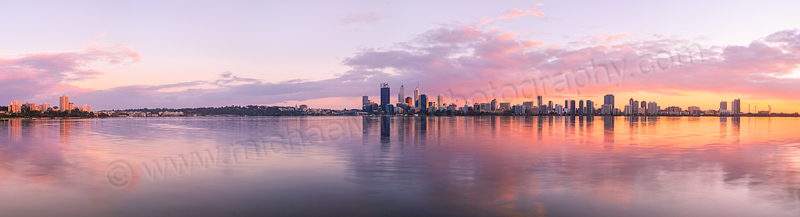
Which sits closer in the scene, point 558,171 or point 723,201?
point 723,201

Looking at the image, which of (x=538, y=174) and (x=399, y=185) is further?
(x=538, y=174)

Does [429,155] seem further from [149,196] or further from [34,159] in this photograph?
[34,159]

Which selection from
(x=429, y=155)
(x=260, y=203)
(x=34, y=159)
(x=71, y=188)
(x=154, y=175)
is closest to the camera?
(x=260, y=203)

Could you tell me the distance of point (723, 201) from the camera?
506 inches

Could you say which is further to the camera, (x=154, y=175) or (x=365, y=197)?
(x=154, y=175)

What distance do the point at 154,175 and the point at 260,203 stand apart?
26.3 feet

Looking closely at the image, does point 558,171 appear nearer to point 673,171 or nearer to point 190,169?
point 673,171

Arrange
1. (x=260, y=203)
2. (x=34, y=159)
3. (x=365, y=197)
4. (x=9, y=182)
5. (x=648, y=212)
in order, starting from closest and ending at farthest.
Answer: (x=648, y=212) → (x=260, y=203) → (x=365, y=197) → (x=9, y=182) → (x=34, y=159)

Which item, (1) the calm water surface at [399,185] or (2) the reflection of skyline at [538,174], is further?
(2) the reflection of skyline at [538,174]

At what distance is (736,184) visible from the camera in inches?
618

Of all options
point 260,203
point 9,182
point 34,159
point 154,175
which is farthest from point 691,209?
point 34,159

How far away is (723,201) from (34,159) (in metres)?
30.5

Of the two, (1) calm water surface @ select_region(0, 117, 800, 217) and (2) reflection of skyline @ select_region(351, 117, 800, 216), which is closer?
(1) calm water surface @ select_region(0, 117, 800, 217)

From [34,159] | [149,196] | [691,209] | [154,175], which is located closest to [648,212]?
[691,209]
